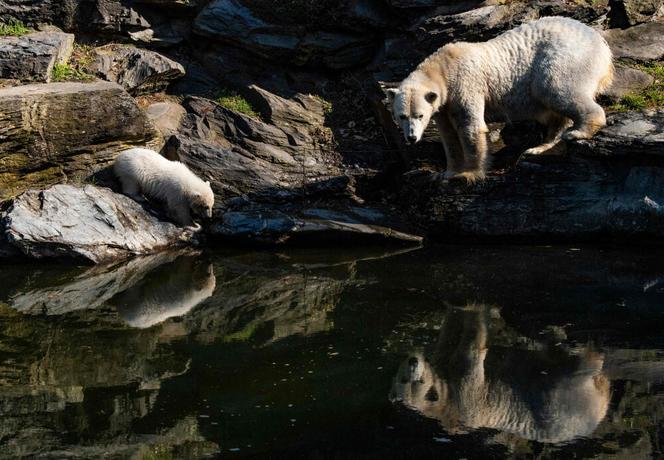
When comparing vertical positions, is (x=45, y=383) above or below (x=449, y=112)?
below

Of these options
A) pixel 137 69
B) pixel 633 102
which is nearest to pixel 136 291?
pixel 137 69

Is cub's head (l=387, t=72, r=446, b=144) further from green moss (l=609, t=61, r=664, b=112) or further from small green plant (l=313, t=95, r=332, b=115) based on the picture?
small green plant (l=313, t=95, r=332, b=115)

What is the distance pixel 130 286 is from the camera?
9.71 meters

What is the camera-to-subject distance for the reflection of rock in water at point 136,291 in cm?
875

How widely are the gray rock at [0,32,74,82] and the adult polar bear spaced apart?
6058 millimetres

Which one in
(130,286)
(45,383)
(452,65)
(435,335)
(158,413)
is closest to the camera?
(158,413)

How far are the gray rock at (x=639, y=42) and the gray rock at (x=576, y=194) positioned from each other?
2048mm

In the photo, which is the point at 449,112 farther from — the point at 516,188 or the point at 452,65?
the point at 516,188

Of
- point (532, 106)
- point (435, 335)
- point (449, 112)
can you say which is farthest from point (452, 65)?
point (435, 335)

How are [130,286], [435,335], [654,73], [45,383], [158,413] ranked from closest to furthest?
[158,413] → [45,383] → [435,335] → [130,286] → [654,73]

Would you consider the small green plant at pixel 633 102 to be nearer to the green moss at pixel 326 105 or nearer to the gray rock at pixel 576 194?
the gray rock at pixel 576 194

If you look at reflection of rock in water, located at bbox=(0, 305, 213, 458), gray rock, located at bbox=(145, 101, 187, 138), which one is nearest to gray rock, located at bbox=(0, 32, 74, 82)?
gray rock, located at bbox=(145, 101, 187, 138)

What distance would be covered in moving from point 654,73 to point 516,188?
10.4 feet

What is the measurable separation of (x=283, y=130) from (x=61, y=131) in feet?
11.3
